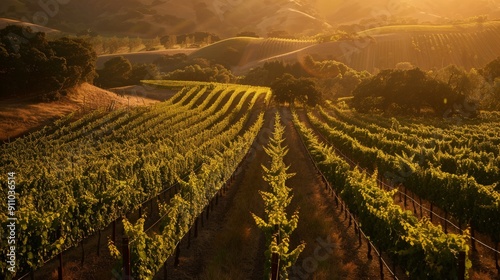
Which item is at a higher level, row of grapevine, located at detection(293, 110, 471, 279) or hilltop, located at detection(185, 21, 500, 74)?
hilltop, located at detection(185, 21, 500, 74)

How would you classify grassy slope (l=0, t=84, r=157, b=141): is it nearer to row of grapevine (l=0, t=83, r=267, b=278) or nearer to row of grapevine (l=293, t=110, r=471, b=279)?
row of grapevine (l=0, t=83, r=267, b=278)

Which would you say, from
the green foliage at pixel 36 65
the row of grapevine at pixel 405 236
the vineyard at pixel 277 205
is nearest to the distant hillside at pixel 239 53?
the green foliage at pixel 36 65

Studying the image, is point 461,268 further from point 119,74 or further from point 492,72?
point 492,72

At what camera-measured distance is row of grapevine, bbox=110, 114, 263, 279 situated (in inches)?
504

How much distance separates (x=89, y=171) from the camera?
79.3ft

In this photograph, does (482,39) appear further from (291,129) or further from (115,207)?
(115,207)

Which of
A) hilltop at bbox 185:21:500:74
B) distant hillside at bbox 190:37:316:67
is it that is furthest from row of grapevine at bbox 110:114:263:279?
distant hillside at bbox 190:37:316:67

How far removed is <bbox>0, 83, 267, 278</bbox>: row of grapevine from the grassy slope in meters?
2.80

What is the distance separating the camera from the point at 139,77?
102 m

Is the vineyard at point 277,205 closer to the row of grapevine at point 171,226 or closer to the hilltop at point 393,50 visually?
the row of grapevine at point 171,226

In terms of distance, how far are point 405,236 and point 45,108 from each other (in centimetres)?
5270

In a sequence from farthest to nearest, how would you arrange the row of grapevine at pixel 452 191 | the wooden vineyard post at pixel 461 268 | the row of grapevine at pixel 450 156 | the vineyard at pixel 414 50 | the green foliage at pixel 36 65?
the vineyard at pixel 414 50
the green foliage at pixel 36 65
the row of grapevine at pixel 450 156
the row of grapevine at pixel 452 191
the wooden vineyard post at pixel 461 268

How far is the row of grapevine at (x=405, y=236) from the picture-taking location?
1160 cm

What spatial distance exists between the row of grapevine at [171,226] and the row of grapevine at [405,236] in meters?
6.80
